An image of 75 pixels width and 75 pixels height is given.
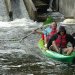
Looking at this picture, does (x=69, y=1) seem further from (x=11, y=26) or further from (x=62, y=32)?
(x=62, y=32)

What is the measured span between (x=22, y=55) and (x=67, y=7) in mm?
9980

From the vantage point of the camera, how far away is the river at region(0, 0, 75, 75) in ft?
41.8

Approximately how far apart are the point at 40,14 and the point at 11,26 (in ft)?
12.4

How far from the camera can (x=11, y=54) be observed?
50.0 feet

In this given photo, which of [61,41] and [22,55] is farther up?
[61,41]

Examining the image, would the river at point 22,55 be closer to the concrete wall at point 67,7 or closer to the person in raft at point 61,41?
the person in raft at point 61,41

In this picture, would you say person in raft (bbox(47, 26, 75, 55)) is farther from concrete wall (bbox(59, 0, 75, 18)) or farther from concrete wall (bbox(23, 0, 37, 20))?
concrete wall (bbox(23, 0, 37, 20))

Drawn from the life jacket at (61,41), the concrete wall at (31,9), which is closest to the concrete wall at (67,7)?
the concrete wall at (31,9)

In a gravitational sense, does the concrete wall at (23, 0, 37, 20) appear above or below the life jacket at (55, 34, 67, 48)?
below

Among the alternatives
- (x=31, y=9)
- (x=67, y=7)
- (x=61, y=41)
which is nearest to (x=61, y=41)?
(x=61, y=41)

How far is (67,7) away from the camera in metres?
24.3

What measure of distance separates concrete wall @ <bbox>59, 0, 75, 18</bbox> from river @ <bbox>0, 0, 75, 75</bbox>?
91.6 inches

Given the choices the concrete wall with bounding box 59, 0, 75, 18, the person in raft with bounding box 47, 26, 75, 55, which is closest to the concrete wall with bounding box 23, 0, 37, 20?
the concrete wall with bounding box 59, 0, 75, 18

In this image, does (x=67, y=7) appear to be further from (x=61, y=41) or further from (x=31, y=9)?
(x=61, y=41)
